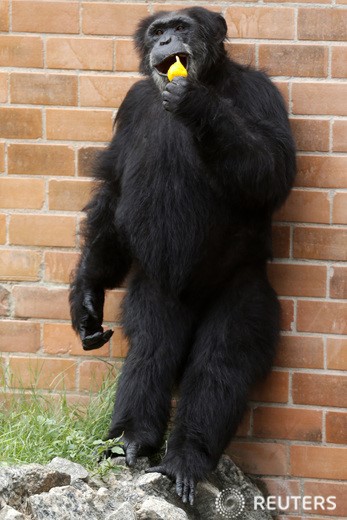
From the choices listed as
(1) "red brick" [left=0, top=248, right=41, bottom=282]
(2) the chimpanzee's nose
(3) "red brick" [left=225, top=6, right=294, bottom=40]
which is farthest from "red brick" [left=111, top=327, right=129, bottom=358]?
(3) "red brick" [left=225, top=6, right=294, bottom=40]

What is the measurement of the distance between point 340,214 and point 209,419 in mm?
1141

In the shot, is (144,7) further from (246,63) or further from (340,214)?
(340,214)

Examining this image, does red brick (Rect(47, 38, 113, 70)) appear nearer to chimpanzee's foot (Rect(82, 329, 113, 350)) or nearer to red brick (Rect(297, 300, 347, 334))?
chimpanzee's foot (Rect(82, 329, 113, 350))

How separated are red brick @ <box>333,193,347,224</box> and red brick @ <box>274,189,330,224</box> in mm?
32

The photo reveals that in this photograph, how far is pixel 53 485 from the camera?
137 inches

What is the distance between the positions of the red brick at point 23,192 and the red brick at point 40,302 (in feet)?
1.32

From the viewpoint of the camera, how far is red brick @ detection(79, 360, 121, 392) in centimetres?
477

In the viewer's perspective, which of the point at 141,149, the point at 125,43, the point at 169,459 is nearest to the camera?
the point at 169,459

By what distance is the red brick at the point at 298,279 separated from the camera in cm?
456

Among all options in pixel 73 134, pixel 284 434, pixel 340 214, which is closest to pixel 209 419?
pixel 284 434

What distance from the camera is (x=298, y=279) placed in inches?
180

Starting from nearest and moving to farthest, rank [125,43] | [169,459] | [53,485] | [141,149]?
[53,485] → [169,459] → [141,149] → [125,43]

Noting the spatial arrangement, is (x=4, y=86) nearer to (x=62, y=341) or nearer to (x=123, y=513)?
(x=62, y=341)

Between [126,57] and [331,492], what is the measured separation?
7.42 feet
